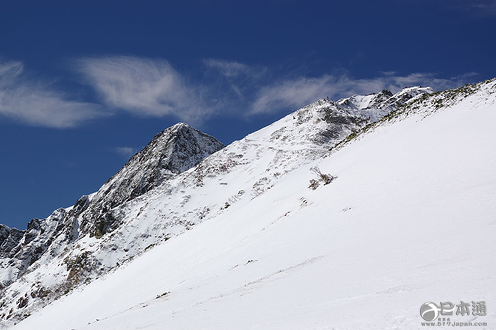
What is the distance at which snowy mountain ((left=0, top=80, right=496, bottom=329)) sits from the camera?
325 inches

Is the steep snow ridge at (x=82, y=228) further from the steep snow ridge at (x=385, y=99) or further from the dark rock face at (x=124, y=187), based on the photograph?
the steep snow ridge at (x=385, y=99)

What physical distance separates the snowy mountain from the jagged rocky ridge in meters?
0.48

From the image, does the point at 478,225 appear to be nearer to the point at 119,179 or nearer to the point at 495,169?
the point at 495,169

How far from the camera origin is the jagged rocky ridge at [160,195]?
5128cm

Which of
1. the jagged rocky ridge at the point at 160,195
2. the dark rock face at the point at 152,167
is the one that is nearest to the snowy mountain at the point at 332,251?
the jagged rocky ridge at the point at 160,195

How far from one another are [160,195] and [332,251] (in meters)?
53.3

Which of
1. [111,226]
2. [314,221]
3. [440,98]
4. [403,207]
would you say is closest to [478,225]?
[403,207]

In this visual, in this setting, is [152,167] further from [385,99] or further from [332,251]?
[385,99]

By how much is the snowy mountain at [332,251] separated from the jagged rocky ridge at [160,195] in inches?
18.8

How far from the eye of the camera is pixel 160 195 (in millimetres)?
63281
